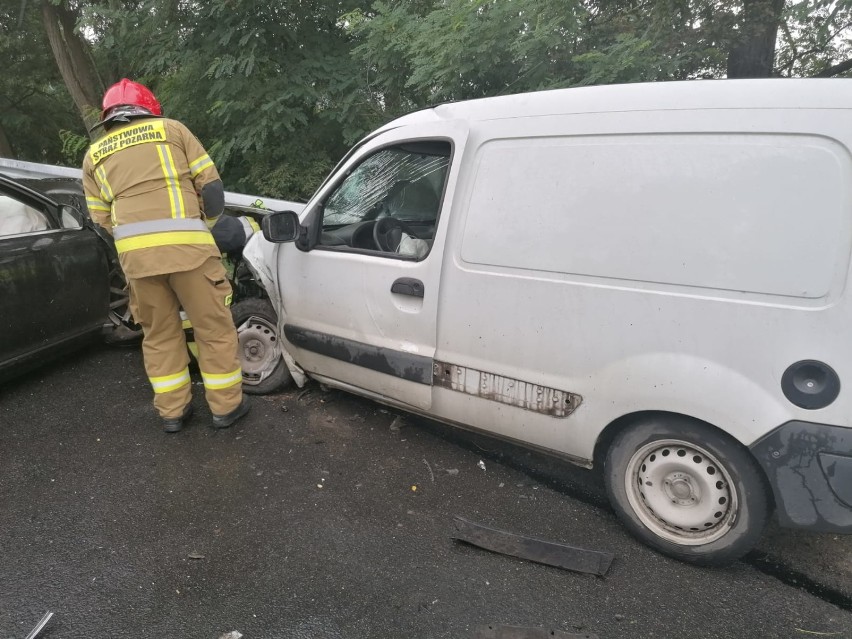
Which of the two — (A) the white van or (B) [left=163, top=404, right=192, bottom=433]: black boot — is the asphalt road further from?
(A) the white van

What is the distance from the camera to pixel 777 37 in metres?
5.23

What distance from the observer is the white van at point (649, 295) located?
6.30ft

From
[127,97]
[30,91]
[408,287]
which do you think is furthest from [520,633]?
[30,91]

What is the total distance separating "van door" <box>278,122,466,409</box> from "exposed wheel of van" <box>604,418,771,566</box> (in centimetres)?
101

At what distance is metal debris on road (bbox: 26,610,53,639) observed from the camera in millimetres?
1992

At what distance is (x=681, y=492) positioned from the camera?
230 cm

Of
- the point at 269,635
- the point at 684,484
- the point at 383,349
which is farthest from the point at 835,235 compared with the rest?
the point at 269,635

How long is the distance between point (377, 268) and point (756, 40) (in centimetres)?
425

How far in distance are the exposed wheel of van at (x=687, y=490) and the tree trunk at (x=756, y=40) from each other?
4.14m

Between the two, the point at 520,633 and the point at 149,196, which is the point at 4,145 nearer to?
the point at 149,196

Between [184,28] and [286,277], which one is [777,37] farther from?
[184,28]

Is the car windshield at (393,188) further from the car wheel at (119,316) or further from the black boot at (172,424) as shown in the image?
the car wheel at (119,316)

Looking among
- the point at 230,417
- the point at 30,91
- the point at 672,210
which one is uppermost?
the point at 30,91

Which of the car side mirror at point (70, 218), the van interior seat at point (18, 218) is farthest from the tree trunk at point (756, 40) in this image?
the van interior seat at point (18, 218)
